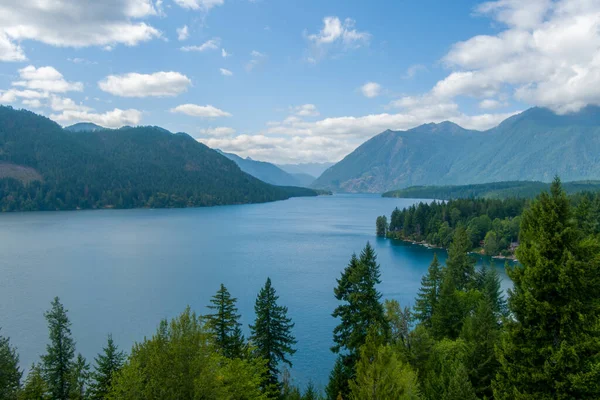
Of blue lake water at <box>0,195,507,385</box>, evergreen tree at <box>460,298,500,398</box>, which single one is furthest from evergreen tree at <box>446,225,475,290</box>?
evergreen tree at <box>460,298,500,398</box>

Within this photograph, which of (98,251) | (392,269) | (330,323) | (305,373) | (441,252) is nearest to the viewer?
(305,373)

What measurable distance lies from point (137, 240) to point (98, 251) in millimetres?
18050

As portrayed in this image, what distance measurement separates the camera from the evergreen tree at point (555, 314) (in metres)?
12.7

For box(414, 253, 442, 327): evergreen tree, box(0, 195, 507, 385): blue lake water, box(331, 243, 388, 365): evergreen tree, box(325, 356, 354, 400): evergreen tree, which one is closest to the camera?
box(325, 356, 354, 400): evergreen tree

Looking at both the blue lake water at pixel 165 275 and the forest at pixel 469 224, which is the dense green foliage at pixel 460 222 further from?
the blue lake water at pixel 165 275

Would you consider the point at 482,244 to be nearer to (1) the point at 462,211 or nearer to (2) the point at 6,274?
(1) the point at 462,211

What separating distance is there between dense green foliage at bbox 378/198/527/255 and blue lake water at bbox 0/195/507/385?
8.66 metres

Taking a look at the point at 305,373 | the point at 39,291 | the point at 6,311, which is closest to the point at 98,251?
the point at 39,291

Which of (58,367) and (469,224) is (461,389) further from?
(469,224)

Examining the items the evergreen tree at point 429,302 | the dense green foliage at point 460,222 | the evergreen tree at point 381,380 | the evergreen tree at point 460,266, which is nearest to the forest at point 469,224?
the dense green foliage at point 460,222

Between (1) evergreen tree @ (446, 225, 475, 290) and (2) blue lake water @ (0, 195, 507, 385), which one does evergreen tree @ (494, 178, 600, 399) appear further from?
(1) evergreen tree @ (446, 225, 475, 290)

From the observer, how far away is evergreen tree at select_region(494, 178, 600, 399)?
12695 mm

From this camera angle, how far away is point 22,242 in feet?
332

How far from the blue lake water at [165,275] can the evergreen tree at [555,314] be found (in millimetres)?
24914
